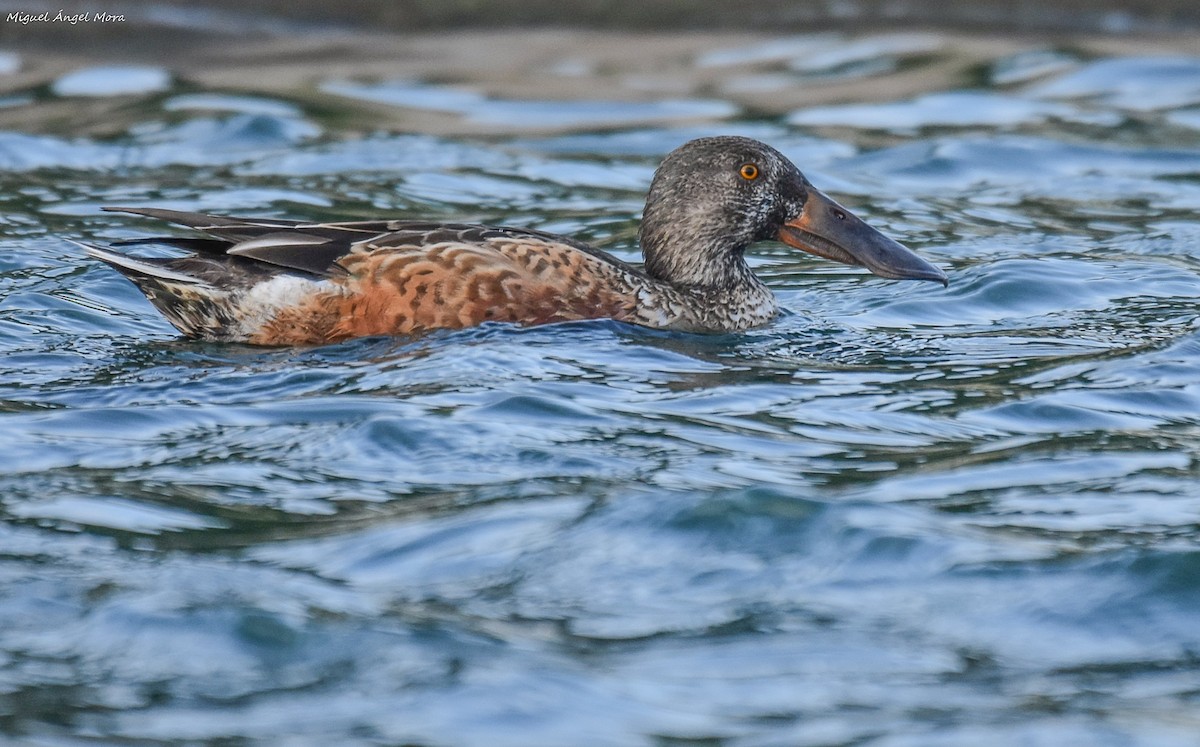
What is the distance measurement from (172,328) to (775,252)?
12.3 ft

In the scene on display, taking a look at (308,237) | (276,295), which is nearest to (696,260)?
(308,237)

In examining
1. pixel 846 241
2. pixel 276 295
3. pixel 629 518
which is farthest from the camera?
pixel 846 241

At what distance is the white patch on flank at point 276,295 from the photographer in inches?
290

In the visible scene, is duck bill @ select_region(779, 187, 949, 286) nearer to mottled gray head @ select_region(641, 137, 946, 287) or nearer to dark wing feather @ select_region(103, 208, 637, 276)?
mottled gray head @ select_region(641, 137, 946, 287)

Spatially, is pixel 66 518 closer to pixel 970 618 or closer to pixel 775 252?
pixel 970 618

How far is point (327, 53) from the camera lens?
14.3m

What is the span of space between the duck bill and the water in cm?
28

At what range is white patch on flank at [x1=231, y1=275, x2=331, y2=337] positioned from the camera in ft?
24.2

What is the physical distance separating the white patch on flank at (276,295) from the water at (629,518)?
0.18m

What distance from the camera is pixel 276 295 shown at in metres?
7.36

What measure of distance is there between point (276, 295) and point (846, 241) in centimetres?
263

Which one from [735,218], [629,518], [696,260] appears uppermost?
[735,218]

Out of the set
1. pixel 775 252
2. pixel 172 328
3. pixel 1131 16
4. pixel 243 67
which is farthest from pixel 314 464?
pixel 1131 16

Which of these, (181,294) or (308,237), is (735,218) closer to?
(308,237)
